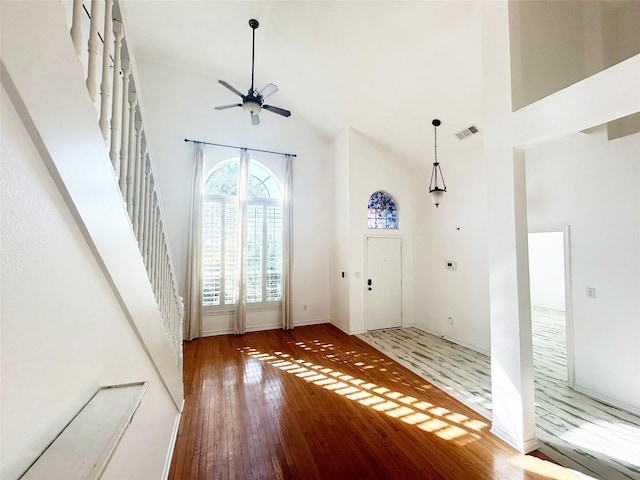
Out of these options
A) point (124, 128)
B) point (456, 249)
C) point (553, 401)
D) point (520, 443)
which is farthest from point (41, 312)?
point (456, 249)

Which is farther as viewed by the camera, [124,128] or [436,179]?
[436,179]

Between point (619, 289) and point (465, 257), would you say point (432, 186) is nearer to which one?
point (465, 257)

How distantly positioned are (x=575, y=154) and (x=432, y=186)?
2183 millimetres

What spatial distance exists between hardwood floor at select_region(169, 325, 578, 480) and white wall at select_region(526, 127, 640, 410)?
5.08ft

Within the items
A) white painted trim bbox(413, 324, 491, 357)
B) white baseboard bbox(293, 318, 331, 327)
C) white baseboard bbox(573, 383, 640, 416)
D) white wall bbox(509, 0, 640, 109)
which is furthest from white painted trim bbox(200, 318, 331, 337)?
white wall bbox(509, 0, 640, 109)

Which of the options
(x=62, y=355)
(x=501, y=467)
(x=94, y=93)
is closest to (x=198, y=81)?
(x=94, y=93)

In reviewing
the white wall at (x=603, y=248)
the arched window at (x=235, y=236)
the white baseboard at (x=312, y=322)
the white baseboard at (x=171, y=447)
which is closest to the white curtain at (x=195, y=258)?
the arched window at (x=235, y=236)

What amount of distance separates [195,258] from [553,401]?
5.35m

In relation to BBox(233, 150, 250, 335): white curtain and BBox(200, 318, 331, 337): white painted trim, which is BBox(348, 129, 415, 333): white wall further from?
BBox(233, 150, 250, 335): white curtain

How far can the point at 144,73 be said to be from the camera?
4.80 meters

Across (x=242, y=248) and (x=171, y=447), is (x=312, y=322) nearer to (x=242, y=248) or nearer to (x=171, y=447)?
(x=242, y=248)

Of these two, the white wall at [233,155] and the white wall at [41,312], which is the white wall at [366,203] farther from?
the white wall at [41,312]

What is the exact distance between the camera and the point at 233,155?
5.29 m

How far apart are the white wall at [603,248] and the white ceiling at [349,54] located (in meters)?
1.35
